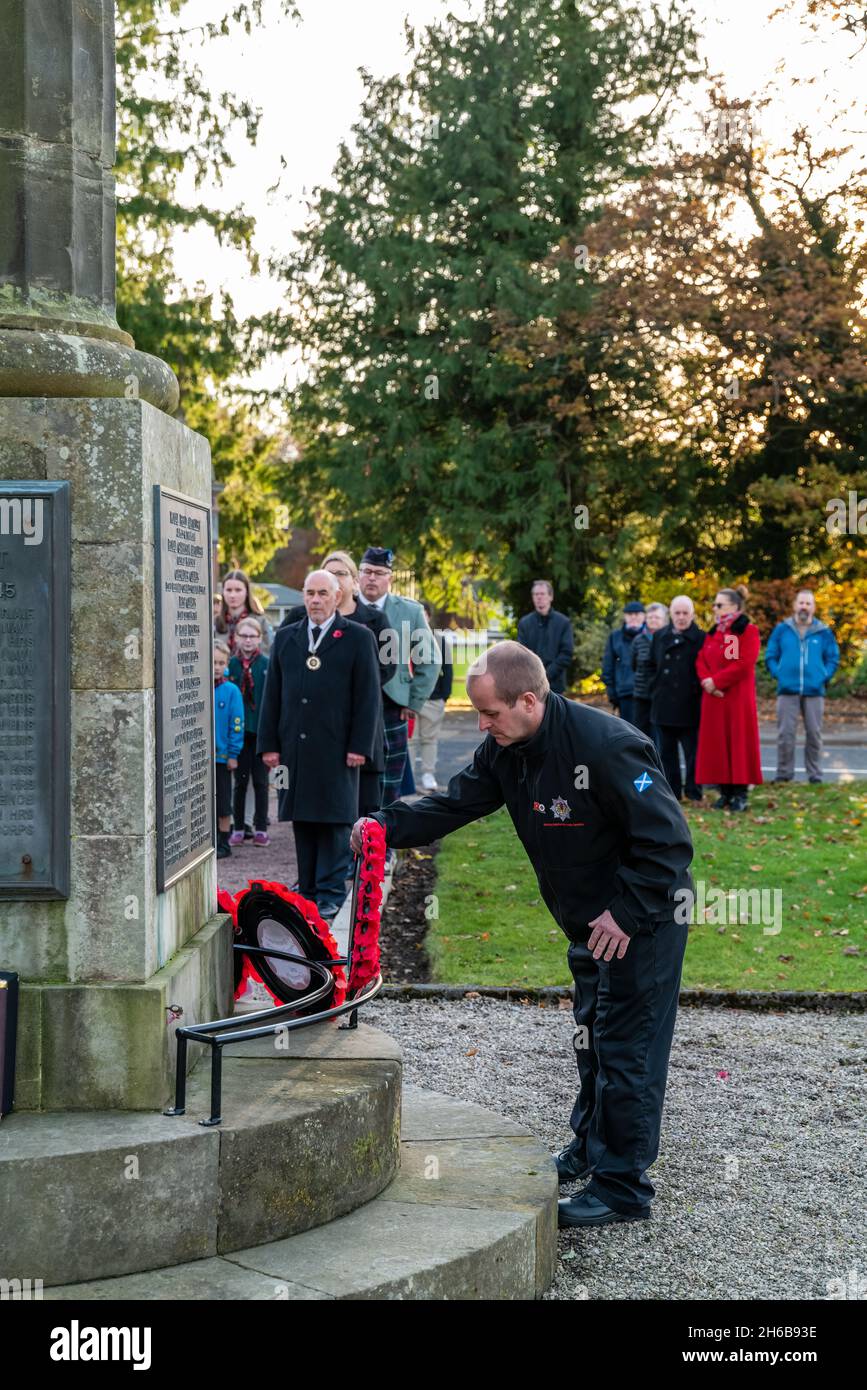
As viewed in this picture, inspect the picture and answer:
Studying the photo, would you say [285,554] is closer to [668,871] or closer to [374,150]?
[374,150]

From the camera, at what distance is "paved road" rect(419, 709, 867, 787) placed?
59.0ft

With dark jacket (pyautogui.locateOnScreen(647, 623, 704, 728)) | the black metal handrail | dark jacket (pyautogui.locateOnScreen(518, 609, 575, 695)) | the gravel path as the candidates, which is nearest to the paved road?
dark jacket (pyautogui.locateOnScreen(518, 609, 575, 695))

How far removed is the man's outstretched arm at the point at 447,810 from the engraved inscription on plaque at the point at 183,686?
1.97 feet

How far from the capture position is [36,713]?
4.42m

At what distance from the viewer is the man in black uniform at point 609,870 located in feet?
15.6

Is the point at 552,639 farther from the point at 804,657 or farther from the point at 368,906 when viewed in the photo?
the point at 368,906

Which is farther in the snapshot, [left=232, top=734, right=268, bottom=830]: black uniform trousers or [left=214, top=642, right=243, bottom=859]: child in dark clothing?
[left=232, top=734, right=268, bottom=830]: black uniform trousers

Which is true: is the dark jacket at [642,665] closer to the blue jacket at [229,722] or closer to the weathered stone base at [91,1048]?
the blue jacket at [229,722]

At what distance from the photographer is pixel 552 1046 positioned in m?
7.04

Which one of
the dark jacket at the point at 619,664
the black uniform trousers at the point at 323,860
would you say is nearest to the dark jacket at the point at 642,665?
the dark jacket at the point at 619,664

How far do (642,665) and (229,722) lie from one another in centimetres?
534

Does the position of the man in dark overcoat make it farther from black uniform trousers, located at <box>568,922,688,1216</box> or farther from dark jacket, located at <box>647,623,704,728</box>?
dark jacket, located at <box>647,623,704,728</box>

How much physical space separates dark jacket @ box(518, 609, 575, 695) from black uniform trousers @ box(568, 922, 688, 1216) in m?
11.1

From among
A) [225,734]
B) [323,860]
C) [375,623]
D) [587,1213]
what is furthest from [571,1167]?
[225,734]
